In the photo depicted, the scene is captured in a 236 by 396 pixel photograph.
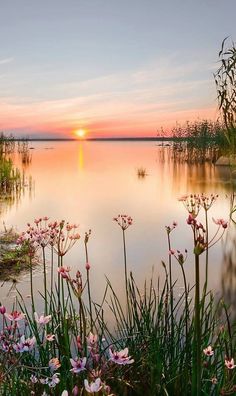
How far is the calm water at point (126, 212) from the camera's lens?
18.8 ft

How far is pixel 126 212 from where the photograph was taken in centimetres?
1065

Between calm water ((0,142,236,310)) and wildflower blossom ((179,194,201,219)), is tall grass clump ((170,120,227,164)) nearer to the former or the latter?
calm water ((0,142,236,310))

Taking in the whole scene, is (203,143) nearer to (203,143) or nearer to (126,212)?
(203,143)

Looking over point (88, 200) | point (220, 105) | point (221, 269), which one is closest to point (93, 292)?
point (221, 269)

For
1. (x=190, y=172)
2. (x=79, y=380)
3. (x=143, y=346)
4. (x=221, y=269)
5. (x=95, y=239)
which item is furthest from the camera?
(x=190, y=172)

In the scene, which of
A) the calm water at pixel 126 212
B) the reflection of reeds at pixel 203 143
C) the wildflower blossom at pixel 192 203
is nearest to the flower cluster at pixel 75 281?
the wildflower blossom at pixel 192 203

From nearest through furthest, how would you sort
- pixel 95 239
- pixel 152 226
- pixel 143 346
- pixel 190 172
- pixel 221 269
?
pixel 143 346, pixel 221 269, pixel 95 239, pixel 152 226, pixel 190 172

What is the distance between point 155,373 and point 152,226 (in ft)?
22.0

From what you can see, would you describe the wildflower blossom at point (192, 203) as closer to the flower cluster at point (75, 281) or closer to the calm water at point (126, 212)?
the flower cluster at point (75, 281)

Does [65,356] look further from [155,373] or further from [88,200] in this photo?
[88,200]

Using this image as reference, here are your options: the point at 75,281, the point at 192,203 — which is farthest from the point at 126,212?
the point at 75,281

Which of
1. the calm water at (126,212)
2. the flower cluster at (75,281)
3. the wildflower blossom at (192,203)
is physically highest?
the wildflower blossom at (192,203)

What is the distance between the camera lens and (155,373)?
1.98m

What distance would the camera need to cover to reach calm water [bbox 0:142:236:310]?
5734 millimetres
